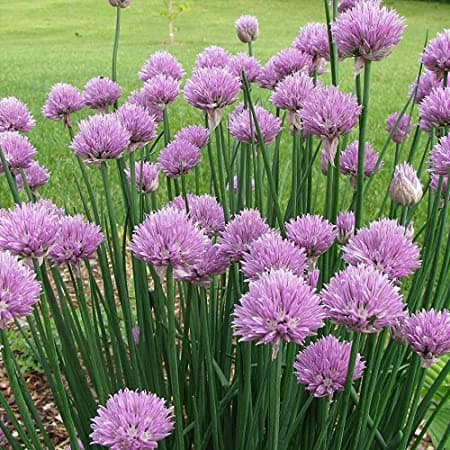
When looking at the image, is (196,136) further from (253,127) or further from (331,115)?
(331,115)

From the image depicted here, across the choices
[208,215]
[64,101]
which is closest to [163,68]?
[64,101]

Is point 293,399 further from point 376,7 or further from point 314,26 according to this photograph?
point 314,26

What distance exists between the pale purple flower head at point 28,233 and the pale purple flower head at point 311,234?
0.36 metres

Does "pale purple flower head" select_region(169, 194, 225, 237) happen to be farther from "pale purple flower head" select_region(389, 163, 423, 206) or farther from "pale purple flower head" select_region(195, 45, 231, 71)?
"pale purple flower head" select_region(195, 45, 231, 71)

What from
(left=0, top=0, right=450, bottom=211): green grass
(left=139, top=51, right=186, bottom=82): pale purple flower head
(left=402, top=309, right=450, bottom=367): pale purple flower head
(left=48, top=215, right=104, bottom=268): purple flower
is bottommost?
(left=0, top=0, right=450, bottom=211): green grass

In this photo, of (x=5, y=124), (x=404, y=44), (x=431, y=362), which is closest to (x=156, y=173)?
(x=5, y=124)

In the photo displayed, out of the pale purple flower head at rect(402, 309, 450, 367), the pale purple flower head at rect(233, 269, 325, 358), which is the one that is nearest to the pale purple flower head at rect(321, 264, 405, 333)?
the pale purple flower head at rect(233, 269, 325, 358)

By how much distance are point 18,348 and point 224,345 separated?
1417mm

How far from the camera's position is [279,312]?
84cm

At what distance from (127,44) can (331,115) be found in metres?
17.0

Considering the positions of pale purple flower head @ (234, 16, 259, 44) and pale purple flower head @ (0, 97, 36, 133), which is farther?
pale purple flower head @ (234, 16, 259, 44)

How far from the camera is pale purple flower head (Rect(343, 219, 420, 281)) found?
96 centimetres

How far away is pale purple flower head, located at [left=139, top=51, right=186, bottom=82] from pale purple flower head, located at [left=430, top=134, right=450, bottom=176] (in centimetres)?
77

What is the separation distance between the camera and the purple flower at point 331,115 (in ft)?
3.71
